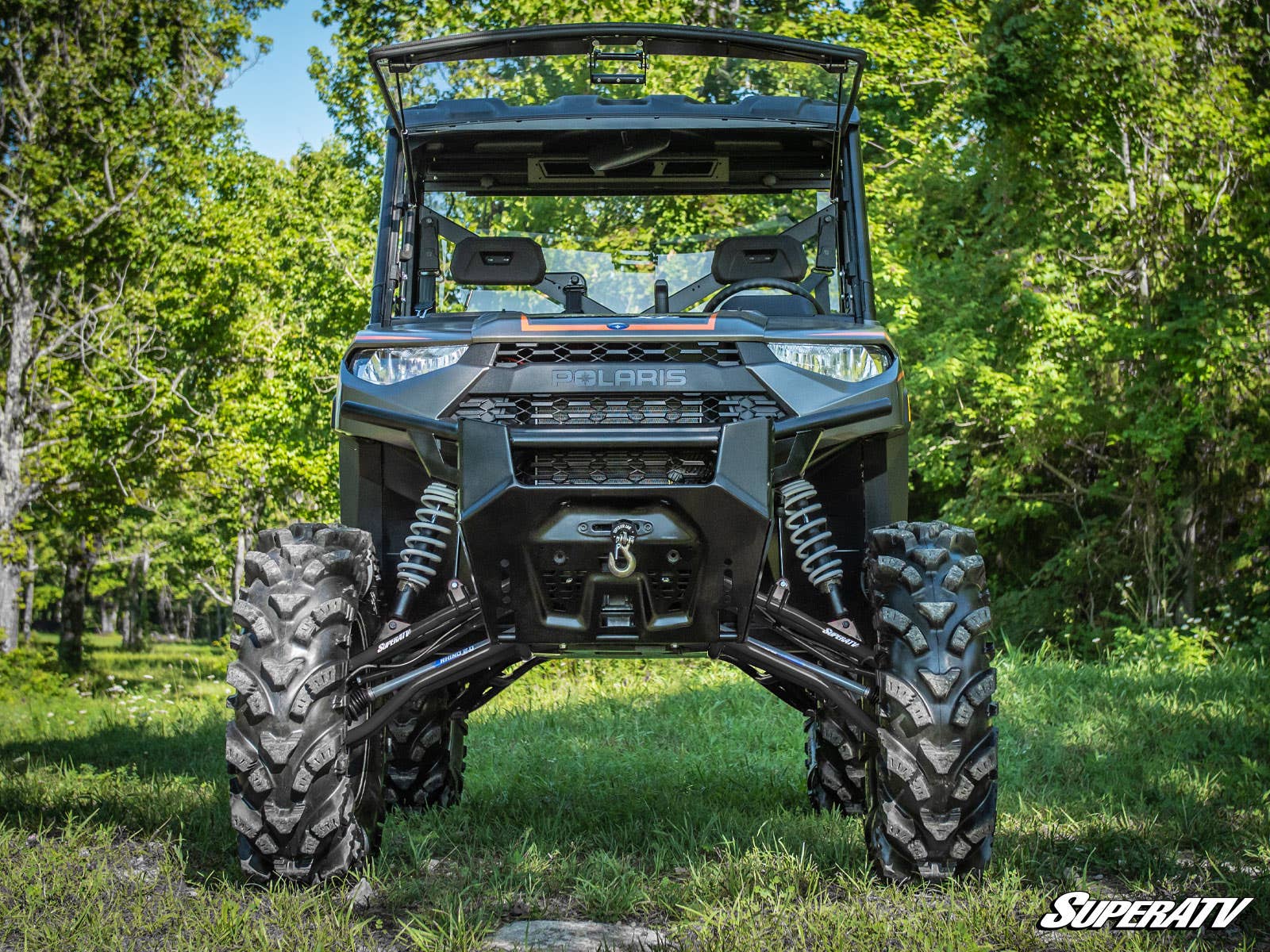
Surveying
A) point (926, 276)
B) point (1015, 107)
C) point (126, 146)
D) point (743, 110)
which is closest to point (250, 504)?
point (126, 146)

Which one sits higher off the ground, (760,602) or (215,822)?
(760,602)

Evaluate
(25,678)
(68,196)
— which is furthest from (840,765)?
(68,196)

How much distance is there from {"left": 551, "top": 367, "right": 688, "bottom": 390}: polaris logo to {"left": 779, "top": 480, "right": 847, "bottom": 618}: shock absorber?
19.9 inches

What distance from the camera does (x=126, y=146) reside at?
2086cm

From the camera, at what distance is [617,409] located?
13.2 ft

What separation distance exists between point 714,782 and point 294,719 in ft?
8.59

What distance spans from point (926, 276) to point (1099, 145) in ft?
8.34

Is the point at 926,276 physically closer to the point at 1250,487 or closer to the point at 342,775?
the point at 1250,487

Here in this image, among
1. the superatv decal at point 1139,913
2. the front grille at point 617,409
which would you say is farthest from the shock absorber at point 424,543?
the superatv decal at point 1139,913

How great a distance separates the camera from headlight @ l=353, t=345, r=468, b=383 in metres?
4.13

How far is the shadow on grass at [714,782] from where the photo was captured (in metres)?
4.72

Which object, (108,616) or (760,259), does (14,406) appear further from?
(108,616)

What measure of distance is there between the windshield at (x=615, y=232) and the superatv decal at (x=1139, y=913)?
286 centimetres

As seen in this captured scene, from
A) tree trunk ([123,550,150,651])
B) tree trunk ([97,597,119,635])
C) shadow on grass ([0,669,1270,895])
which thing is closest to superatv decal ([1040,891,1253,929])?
shadow on grass ([0,669,1270,895])
